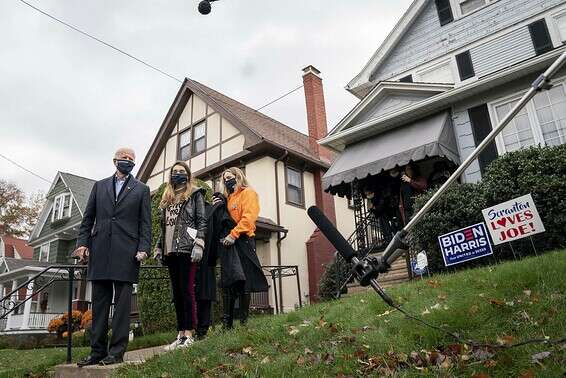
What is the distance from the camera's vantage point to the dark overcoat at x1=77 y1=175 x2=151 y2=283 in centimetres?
440

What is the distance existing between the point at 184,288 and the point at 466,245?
4281 millimetres

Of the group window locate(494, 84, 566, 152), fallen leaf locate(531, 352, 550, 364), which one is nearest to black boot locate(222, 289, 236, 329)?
fallen leaf locate(531, 352, 550, 364)

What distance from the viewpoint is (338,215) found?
720 inches

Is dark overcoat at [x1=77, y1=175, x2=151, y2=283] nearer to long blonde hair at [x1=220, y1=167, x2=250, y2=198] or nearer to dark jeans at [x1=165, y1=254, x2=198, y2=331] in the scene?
dark jeans at [x1=165, y1=254, x2=198, y2=331]

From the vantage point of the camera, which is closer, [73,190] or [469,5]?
[469,5]

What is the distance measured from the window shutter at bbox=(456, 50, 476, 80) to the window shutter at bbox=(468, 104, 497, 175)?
190cm

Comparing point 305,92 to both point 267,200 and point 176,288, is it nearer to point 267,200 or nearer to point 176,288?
point 267,200

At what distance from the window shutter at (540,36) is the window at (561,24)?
0.79 feet

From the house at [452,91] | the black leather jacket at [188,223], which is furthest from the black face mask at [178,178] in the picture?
the house at [452,91]

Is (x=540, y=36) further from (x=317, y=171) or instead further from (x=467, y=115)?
(x=317, y=171)

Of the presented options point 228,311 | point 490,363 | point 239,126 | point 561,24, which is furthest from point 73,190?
point 490,363

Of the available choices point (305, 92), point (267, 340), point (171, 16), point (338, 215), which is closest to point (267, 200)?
point (338, 215)

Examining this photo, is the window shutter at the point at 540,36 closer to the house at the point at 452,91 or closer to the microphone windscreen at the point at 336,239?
the house at the point at 452,91

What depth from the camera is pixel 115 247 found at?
445 cm
